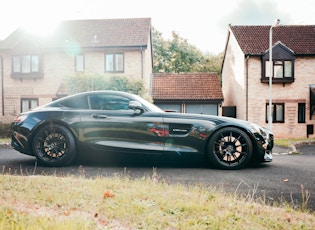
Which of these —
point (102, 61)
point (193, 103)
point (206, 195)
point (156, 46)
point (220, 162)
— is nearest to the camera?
point (206, 195)

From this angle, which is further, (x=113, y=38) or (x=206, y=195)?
(x=113, y=38)

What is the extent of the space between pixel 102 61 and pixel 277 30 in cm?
1303

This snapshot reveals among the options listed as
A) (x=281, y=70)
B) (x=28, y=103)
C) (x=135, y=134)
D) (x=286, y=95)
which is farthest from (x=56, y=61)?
(x=135, y=134)

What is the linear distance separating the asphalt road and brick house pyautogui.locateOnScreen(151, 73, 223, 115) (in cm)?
1708

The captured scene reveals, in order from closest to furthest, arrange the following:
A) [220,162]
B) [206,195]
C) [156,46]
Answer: [206,195] → [220,162] → [156,46]

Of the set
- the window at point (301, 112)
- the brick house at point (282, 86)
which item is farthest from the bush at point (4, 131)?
the window at point (301, 112)

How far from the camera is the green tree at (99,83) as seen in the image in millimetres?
17328

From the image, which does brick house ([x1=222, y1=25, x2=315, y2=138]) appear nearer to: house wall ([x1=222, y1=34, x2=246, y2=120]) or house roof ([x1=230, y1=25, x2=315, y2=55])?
house roof ([x1=230, y1=25, x2=315, y2=55])

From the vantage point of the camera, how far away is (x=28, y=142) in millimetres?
5887

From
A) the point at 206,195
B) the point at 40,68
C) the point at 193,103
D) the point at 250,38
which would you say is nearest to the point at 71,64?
the point at 40,68

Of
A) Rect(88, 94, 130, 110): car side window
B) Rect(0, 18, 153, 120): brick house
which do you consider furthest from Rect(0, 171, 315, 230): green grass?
Rect(0, 18, 153, 120): brick house

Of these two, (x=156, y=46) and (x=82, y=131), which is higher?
(x=156, y=46)

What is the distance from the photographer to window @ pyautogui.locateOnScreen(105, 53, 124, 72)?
21969mm

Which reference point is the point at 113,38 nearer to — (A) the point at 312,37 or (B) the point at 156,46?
(A) the point at 312,37
